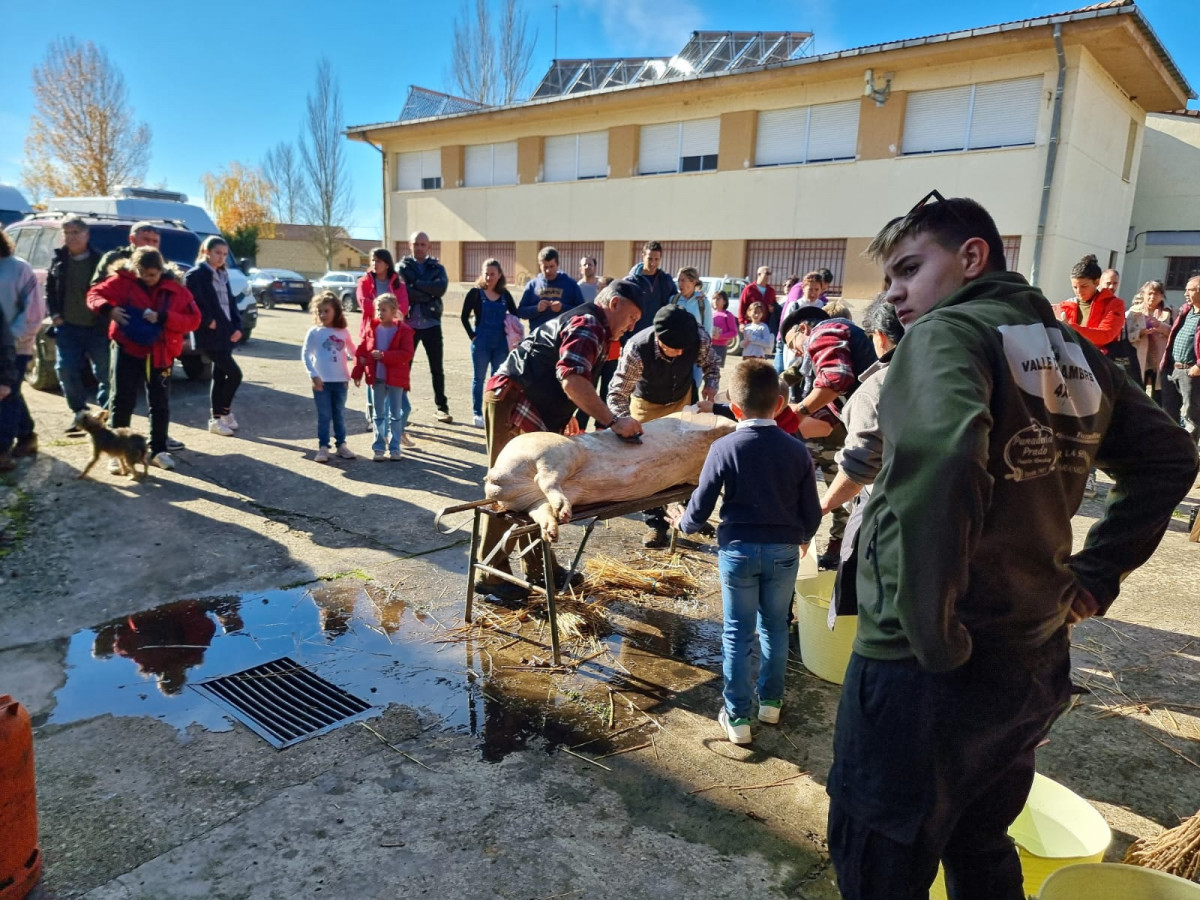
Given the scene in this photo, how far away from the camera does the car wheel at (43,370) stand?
9781mm

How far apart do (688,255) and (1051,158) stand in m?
9.02

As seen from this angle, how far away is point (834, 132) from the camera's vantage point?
18984mm

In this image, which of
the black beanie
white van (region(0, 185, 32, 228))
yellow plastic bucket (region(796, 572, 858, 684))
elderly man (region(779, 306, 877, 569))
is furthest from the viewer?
white van (region(0, 185, 32, 228))

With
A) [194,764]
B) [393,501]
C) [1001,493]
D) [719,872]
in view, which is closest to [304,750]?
[194,764]

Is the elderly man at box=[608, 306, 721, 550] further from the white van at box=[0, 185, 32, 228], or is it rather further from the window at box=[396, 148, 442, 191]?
the window at box=[396, 148, 442, 191]

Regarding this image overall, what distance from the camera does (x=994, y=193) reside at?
17.0 meters

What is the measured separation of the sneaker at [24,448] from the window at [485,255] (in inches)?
771

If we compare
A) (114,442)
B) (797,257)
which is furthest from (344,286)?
(114,442)

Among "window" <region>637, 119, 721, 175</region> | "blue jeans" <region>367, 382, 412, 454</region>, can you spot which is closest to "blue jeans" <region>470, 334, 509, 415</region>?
"blue jeans" <region>367, 382, 412, 454</region>

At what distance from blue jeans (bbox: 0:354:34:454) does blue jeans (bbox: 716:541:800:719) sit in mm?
5962

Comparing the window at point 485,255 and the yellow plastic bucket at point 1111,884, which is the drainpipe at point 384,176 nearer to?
the window at point 485,255

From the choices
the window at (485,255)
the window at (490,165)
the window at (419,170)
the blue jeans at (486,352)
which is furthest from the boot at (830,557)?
the window at (419,170)

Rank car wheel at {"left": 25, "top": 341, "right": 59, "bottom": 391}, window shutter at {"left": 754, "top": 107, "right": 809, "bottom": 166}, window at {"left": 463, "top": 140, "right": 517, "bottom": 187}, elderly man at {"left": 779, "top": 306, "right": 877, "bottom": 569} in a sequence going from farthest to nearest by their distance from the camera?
window at {"left": 463, "top": 140, "right": 517, "bottom": 187} < window shutter at {"left": 754, "top": 107, "right": 809, "bottom": 166} < car wheel at {"left": 25, "top": 341, "right": 59, "bottom": 391} < elderly man at {"left": 779, "top": 306, "right": 877, "bottom": 569}

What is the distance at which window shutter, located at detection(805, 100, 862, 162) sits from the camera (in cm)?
1872
